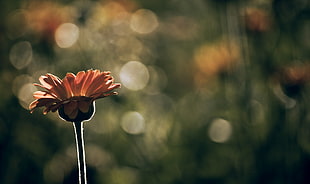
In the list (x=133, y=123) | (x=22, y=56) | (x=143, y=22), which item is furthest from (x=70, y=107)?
(x=143, y=22)

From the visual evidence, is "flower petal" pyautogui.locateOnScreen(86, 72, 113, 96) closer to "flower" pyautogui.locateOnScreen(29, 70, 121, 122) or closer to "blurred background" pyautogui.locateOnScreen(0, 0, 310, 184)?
"flower" pyautogui.locateOnScreen(29, 70, 121, 122)

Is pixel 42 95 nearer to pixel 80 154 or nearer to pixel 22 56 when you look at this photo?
pixel 80 154

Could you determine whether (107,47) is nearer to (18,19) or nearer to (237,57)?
(18,19)

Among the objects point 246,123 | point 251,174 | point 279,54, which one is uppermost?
point 279,54

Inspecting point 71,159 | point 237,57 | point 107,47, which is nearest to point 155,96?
point 107,47

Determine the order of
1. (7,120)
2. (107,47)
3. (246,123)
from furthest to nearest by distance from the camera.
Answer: (107,47), (7,120), (246,123)

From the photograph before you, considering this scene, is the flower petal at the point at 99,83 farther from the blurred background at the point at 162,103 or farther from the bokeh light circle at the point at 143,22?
the bokeh light circle at the point at 143,22
